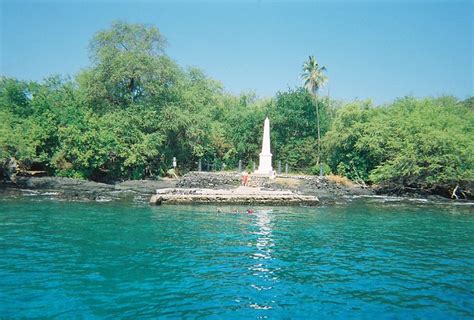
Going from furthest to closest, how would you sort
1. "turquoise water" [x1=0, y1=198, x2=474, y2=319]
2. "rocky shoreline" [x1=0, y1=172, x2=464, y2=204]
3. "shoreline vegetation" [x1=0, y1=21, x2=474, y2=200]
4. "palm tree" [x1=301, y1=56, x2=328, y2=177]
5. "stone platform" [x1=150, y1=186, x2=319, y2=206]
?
"palm tree" [x1=301, y1=56, x2=328, y2=177] < "shoreline vegetation" [x1=0, y1=21, x2=474, y2=200] < "rocky shoreline" [x1=0, y1=172, x2=464, y2=204] < "stone platform" [x1=150, y1=186, x2=319, y2=206] < "turquoise water" [x1=0, y1=198, x2=474, y2=319]

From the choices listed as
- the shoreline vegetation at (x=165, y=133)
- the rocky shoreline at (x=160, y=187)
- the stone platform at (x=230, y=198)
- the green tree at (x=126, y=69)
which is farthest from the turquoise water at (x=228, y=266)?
the green tree at (x=126, y=69)

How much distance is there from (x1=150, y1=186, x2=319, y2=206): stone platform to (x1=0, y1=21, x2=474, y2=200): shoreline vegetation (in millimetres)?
10272

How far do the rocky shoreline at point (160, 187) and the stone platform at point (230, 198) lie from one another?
2.11m

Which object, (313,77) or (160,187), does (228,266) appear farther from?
(313,77)

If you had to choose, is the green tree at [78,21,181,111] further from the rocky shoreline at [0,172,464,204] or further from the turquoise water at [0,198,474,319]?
the turquoise water at [0,198,474,319]

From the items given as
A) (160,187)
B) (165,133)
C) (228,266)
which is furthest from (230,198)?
(165,133)

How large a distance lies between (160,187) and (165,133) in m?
9.44

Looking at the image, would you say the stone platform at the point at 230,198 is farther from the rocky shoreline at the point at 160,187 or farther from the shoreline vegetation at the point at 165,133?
the shoreline vegetation at the point at 165,133

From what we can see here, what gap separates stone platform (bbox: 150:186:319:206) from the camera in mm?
28188

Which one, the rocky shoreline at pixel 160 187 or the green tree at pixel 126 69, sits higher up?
the green tree at pixel 126 69

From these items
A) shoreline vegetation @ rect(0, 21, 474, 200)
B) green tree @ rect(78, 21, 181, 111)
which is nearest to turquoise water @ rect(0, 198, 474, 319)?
A: shoreline vegetation @ rect(0, 21, 474, 200)

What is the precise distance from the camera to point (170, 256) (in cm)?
1359

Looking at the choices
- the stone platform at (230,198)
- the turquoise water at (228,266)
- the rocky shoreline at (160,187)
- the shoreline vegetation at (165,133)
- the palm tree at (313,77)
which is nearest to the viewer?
the turquoise water at (228,266)

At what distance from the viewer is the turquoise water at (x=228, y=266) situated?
30.3 feet
